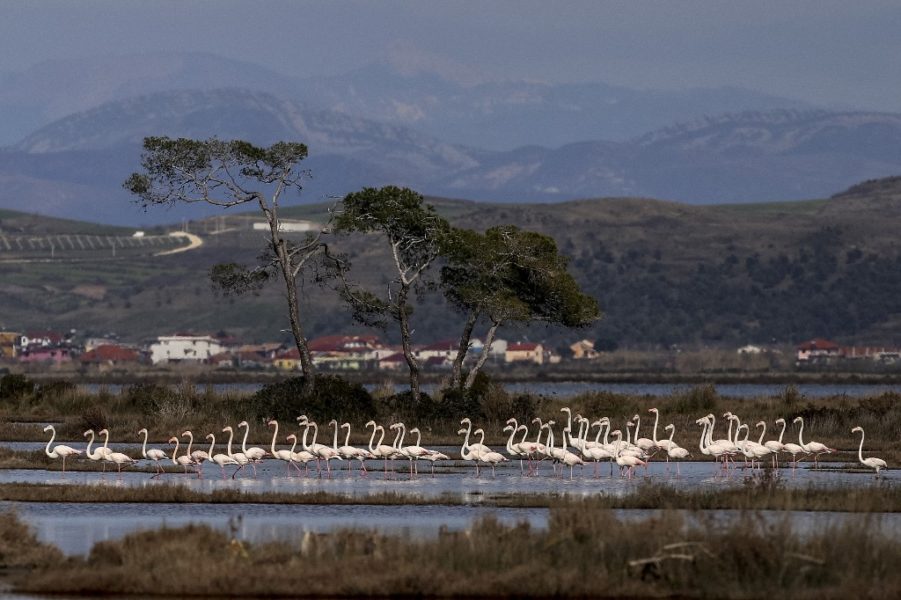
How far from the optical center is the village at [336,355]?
476ft

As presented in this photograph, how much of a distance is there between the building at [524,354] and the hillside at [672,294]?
14.5 meters

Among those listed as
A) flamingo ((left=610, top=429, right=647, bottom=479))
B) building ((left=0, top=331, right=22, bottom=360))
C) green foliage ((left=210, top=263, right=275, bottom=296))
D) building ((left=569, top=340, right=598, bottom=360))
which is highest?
green foliage ((left=210, top=263, right=275, bottom=296))

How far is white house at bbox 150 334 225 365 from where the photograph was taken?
153 m

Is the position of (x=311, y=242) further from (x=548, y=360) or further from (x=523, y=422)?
(x=548, y=360)

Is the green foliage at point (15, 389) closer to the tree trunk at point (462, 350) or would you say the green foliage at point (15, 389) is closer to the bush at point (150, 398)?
the bush at point (150, 398)

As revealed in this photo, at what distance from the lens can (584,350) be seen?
6270 inches

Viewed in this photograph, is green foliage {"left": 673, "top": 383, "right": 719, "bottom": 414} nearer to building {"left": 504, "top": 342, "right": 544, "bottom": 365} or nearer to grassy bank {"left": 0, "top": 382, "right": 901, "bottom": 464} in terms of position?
grassy bank {"left": 0, "top": 382, "right": 901, "bottom": 464}

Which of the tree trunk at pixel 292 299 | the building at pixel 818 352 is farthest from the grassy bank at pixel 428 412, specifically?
the building at pixel 818 352

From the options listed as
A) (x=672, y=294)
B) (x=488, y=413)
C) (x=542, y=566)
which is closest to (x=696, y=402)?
(x=488, y=413)

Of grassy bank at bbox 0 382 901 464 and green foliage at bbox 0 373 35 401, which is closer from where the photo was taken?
grassy bank at bbox 0 382 901 464

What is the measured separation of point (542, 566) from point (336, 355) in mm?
125983

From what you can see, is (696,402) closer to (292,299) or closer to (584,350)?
(292,299)

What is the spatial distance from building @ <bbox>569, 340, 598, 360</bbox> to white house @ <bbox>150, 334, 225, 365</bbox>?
30995 mm

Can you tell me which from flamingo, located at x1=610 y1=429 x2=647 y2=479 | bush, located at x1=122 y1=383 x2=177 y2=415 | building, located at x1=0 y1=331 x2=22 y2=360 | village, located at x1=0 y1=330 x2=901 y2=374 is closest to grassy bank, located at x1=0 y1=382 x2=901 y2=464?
bush, located at x1=122 y1=383 x2=177 y2=415
